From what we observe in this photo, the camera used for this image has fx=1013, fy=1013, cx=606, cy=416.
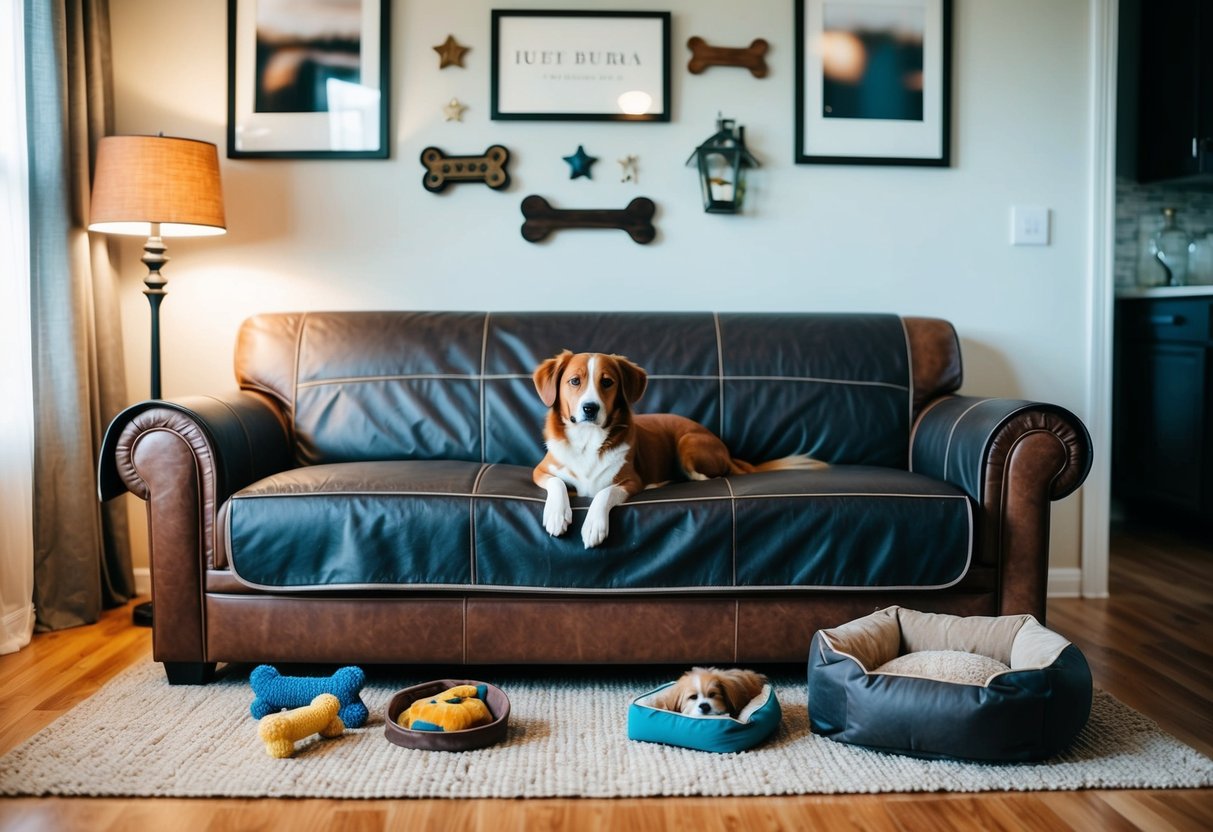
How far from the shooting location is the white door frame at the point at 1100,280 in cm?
346

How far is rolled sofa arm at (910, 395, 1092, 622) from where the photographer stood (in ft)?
8.05

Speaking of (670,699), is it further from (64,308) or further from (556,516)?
(64,308)

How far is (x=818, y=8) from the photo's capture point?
3.44m

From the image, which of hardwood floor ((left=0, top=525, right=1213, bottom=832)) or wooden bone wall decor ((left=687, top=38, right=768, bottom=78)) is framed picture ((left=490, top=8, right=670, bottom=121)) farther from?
hardwood floor ((left=0, top=525, right=1213, bottom=832))

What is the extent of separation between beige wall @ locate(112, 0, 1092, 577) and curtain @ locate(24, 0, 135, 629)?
0.27 m

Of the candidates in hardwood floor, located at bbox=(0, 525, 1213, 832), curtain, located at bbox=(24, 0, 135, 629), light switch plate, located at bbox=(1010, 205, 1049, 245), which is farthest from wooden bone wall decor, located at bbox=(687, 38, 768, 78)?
hardwood floor, located at bbox=(0, 525, 1213, 832)

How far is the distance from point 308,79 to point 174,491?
163 cm

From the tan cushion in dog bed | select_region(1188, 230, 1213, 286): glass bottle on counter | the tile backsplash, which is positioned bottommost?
the tan cushion in dog bed

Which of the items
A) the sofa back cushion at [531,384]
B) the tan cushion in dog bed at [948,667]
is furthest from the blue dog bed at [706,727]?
the sofa back cushion at [531,384]

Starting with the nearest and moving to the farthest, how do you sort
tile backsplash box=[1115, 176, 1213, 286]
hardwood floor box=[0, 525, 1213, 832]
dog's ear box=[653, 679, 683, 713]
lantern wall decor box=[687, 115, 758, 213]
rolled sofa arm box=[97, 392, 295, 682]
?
1. hardwood floor box=[0, 525, 1213, 832]
2. dog's ear box=[653, 679, 683, 713]
3. rolled sofa arm box=[97, 392, 295, 682]
4. lantern wall decor box=[687, 115, 758, 213]
5. tile backsplash box=[1115, 176, 1213, 286]

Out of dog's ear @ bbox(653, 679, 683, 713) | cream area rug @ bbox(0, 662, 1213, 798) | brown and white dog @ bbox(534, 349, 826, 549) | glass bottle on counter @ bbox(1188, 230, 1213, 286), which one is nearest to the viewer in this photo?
cream area rug @ bbox(0, 662, 1213, 798)

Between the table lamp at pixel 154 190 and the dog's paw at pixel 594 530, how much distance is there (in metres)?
1.55

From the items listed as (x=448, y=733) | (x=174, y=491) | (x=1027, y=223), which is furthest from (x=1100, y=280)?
(x=174, y=491)

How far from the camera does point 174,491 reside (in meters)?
2.45
